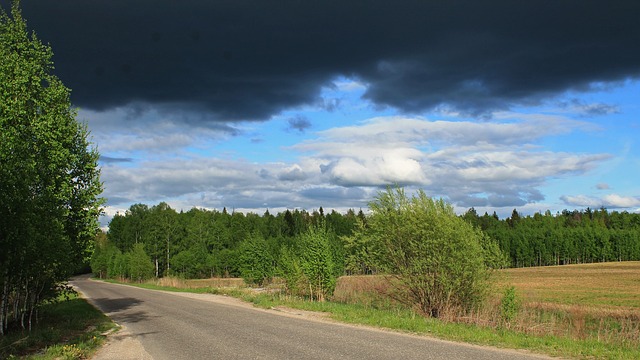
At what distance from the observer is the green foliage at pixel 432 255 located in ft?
67.7

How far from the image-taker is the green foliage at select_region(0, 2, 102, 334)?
14.5 m

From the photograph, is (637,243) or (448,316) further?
(637,243)

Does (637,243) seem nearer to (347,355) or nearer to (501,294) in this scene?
(501,294)

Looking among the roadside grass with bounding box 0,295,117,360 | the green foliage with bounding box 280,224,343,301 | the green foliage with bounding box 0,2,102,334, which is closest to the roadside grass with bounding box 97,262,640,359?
the green foliage with bounding box 280,224,343,301

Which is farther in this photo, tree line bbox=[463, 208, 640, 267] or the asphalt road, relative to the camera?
tree line bbox=[463, 208, 640, 267]

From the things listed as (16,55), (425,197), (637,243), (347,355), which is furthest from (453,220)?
(637,243)

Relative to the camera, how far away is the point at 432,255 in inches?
829

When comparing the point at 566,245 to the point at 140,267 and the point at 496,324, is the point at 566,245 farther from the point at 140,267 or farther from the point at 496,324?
the point at 496,324

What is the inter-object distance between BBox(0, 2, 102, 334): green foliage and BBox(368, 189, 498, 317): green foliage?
13326 millimetres

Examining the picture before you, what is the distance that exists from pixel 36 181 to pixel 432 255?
1571 cm

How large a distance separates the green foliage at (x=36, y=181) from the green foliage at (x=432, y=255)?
1333 centimetres

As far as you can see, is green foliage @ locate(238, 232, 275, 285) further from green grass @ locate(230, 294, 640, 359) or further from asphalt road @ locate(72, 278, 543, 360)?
green grass @ locate(230, 294, 640, 359)

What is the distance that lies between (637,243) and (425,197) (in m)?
153

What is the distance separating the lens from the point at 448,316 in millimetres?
19797
